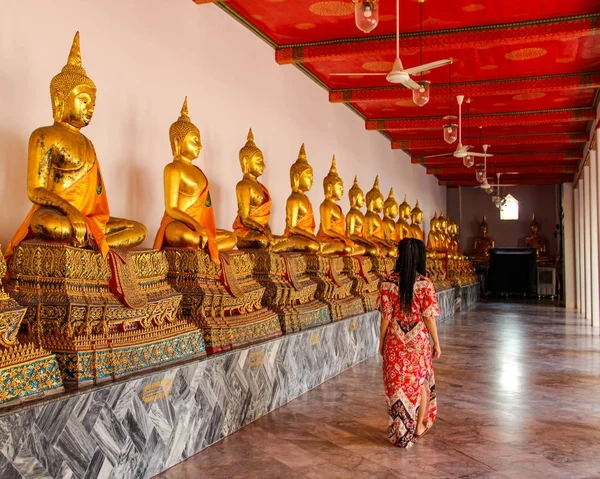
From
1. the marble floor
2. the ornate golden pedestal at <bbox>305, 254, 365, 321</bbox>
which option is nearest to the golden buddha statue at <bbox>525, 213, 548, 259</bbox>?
the marble floor

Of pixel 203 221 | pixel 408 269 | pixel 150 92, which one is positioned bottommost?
pixel 408 269

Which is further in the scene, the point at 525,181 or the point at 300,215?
the point at 525,181

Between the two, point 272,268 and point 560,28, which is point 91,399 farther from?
point 560,28

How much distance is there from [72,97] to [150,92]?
1830 millimetres

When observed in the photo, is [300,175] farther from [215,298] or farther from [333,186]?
[215,298]

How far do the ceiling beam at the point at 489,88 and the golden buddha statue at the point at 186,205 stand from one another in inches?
204

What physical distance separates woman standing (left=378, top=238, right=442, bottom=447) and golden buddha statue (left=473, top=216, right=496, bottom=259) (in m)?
16.4

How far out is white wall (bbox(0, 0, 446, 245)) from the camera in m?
3.89

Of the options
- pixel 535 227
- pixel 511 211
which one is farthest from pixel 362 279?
pixel 511 211

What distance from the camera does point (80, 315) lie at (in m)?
3.01

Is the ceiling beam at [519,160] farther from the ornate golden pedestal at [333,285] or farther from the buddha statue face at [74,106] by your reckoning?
the buddha statue face at [74,106]

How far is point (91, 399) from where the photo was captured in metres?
2.70

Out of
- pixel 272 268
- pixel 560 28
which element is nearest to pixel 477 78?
pixel 560 28

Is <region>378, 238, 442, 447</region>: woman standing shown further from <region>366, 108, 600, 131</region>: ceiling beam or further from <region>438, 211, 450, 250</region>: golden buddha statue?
<region>438, 211, 450, 250</region>: golden buddha statue
